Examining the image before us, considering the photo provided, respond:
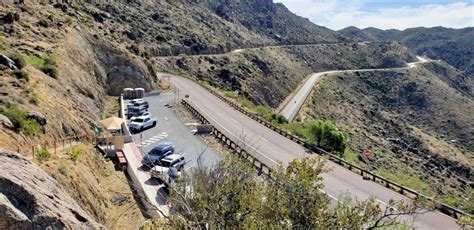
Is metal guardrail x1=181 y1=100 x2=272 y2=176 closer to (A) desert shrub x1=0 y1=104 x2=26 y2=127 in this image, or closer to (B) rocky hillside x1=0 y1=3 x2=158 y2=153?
(B) rocky hillside x1=0 y1=3 x2=158 y2=153

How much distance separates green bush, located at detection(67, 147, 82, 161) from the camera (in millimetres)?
20047

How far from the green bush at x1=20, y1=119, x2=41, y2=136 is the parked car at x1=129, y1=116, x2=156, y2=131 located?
14.9m

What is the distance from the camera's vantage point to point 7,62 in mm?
26453

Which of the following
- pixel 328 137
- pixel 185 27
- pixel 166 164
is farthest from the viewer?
pixel 185 27

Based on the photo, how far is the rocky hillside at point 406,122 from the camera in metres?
64.3

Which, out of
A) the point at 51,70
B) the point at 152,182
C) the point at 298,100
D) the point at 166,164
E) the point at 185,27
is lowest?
the point at 298,100

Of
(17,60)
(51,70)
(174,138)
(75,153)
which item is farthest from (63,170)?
(51,70)

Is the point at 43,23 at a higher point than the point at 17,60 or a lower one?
higher

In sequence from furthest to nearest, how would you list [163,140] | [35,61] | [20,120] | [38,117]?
[163,140], [35,61], [38,117], [20,120]

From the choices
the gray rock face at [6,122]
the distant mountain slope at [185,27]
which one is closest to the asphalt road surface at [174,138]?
the gray rock face at [6,122]

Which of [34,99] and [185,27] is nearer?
[34,99]

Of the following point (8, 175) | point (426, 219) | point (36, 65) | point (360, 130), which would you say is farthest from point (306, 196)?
point (360, 130)

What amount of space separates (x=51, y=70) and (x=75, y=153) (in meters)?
14.8

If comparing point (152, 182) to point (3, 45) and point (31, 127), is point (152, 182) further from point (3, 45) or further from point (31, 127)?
point (3, 45)
